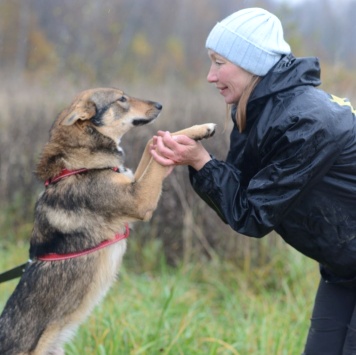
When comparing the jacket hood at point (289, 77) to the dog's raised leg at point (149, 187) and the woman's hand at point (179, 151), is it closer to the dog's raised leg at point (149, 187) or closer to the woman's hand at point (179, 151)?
the woman's hand at point (179, 151)

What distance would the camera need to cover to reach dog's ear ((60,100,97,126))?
3.67 meters

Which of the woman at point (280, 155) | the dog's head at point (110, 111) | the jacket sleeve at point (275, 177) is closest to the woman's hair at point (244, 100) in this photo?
the woman at point (280, 155)

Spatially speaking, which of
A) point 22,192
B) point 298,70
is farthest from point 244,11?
point 22,192

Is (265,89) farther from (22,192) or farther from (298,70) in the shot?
(22,192)

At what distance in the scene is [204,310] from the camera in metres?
5.68

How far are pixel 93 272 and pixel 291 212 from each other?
130cm

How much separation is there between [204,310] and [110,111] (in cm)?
250

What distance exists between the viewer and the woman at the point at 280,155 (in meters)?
2.79

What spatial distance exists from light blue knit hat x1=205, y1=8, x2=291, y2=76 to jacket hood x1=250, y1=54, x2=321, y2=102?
79mm

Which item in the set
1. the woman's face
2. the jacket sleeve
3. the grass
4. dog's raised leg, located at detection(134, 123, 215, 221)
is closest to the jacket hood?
the woman's face

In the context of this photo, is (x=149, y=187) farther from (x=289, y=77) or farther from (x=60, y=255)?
(x=289, y=77)

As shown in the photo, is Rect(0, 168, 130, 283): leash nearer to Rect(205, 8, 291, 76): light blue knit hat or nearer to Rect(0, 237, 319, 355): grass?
Rect(0, 237, 319, 355): grass

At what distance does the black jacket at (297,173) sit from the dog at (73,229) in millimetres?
542

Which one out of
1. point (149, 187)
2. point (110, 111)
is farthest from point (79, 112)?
point (149, 187)
